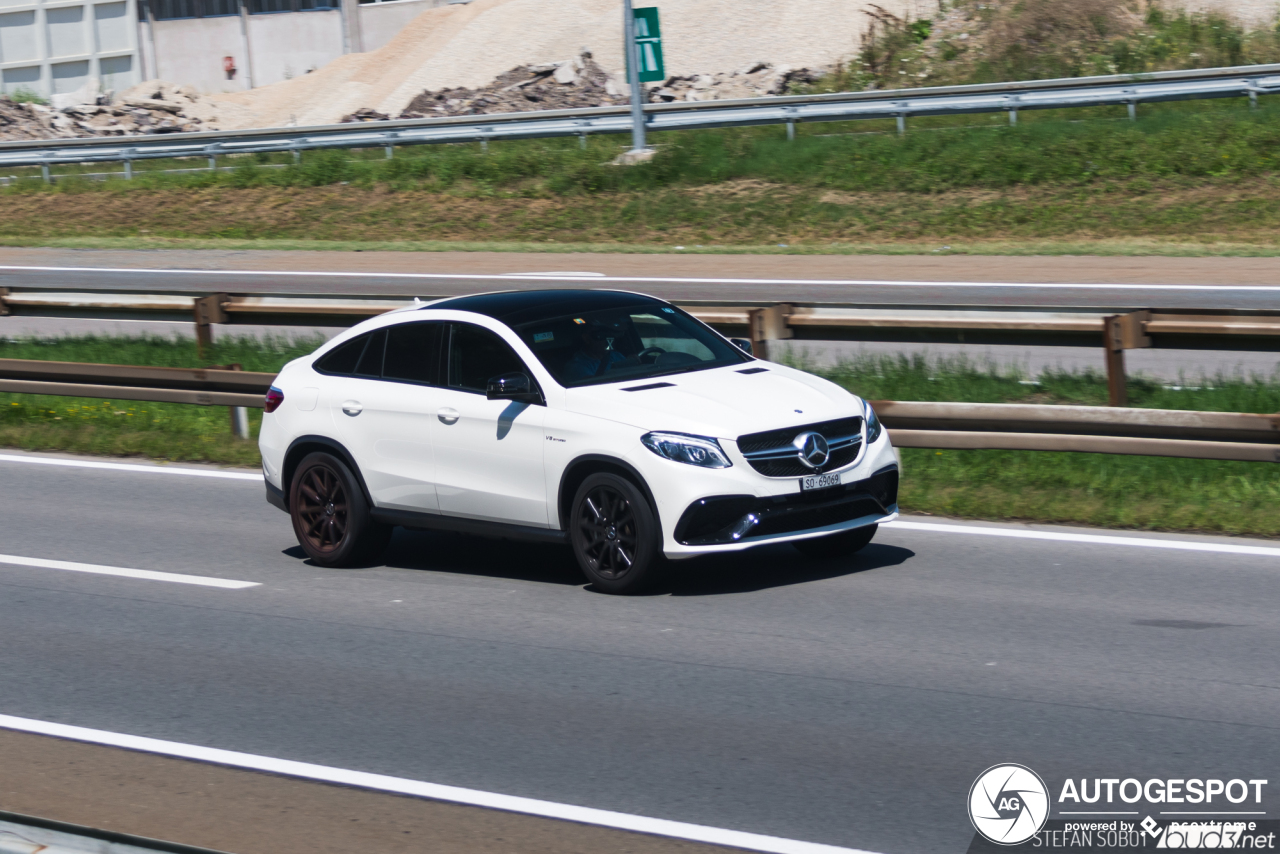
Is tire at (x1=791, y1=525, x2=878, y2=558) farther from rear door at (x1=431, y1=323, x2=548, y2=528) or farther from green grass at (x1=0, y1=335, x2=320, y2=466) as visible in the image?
green grass at (x1=0, y1=335, x2=320, y2=466)

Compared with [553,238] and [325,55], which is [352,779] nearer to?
[553,238]

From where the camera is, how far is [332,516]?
9625 millimetres

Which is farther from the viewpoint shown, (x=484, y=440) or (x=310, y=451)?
(x=310, y=451)

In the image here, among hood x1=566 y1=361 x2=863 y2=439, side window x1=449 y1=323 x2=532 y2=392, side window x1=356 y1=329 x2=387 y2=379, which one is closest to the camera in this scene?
hood x1=566 y1=361 x2=863 y2=439

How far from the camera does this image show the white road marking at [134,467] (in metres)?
12.8

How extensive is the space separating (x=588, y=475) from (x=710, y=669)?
1.67 metres

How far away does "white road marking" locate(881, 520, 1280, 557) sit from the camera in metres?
8.91

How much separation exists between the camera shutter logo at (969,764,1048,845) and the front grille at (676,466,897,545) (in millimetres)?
2606

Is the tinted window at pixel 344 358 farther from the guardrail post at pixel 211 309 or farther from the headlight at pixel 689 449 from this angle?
the guardrail post at pixel 211 309

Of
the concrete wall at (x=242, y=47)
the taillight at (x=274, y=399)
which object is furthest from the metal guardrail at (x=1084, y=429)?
the concrete wall at (x=242, y=47)

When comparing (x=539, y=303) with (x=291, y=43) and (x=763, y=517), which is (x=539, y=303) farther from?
(x=291, y=43)

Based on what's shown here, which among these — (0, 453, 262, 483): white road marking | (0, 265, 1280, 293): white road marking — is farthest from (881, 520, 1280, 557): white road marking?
(0, 265, 1280, 293): white road marking

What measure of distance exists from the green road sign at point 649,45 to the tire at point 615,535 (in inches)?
894

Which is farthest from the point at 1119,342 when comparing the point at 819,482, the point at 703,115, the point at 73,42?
the point at 73,42
